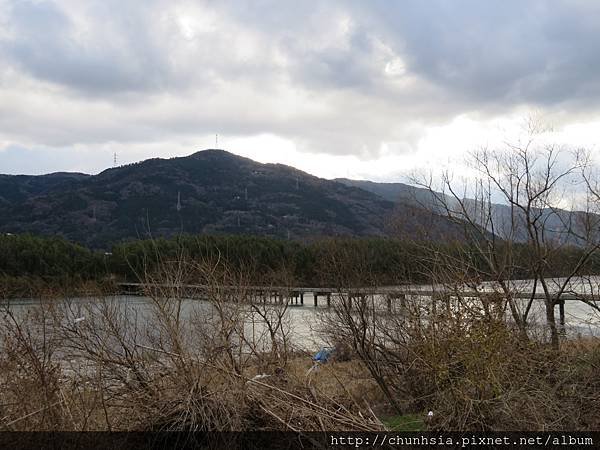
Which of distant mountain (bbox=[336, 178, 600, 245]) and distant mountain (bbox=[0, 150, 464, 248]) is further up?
distant mountain (bbox=[0, 150, 464, 248])

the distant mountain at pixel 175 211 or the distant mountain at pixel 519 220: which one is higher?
the distant mountain at pixel 175 211

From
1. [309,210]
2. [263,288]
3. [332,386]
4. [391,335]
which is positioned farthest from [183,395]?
[309,210]

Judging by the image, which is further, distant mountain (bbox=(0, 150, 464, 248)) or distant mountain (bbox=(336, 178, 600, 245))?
distant mountain (bbox=(0, 150, 464, 248))

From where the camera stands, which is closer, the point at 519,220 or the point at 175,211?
the point at 519,220

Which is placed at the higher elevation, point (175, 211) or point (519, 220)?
point (175, 211)

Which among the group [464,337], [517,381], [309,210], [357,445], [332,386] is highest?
[309,210]

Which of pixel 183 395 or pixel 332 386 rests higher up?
pixel 183 395

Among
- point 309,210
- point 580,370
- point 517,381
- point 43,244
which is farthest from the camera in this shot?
point 309,210

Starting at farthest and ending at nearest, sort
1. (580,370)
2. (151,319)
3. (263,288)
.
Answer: (263,288), (151,319), (580,370)

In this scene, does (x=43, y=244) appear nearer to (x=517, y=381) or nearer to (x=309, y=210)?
(x=517, y=381)

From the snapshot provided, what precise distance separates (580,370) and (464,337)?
305 cm

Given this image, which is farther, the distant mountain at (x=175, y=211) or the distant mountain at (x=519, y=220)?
the distant mountain at (x=175, y=211)

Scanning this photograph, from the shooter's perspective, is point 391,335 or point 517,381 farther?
point 391,335

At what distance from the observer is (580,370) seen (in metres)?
8.98
